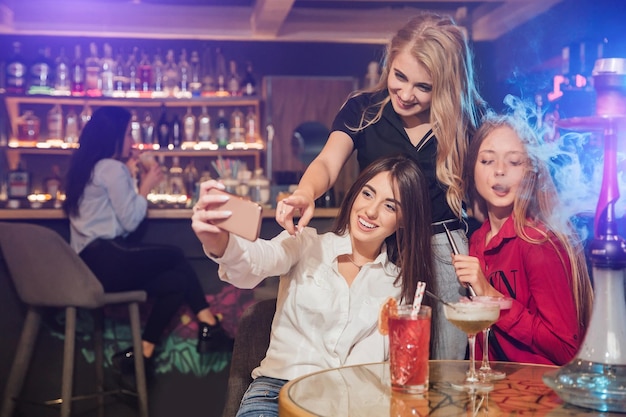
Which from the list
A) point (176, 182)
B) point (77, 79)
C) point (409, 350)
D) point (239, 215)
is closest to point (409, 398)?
point (409, 350)

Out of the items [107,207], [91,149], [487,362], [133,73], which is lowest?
[487,362]

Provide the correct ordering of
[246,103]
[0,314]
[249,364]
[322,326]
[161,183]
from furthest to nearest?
1. [246,103]
2. [161,183]
3. [0,314]
4. [249,364]
5. [322,326]

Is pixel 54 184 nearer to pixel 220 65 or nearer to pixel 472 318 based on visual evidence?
pixel 220 65

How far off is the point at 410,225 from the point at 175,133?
15.6 ft

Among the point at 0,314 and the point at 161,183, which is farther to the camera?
the point at 161,183

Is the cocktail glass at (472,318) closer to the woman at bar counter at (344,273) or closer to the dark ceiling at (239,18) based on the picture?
the woman at bar counter at (344,273)

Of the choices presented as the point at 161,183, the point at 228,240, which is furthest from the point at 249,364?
the point at 161,183

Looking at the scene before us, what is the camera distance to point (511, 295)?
2.06m

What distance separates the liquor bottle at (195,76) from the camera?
6.52 meters

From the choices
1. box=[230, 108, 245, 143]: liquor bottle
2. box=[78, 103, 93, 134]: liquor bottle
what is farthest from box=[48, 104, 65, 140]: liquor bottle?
box=[230, 108, 245, 143]: liquor bottle

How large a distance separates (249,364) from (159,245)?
1.89m

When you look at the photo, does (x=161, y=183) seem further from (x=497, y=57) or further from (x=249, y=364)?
(x=249, y=364)

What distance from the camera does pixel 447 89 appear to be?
2189mm

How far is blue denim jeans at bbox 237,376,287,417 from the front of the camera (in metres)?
→ 1.81
